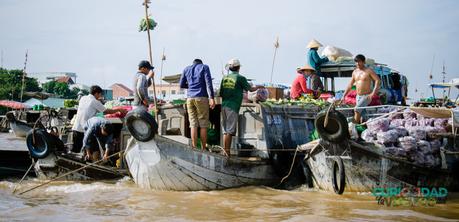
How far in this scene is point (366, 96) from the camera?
8406 mm

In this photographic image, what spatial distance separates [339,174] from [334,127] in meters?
0.72

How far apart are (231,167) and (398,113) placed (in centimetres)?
310

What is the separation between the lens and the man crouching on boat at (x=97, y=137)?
9164mm

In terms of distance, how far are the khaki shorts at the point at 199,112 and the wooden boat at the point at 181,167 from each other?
0.67 metres

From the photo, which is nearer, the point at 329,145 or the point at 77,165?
the point at 329,145

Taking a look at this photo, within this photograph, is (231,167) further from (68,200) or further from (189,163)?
(68,200)

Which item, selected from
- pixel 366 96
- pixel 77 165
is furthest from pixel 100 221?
pixel 366 96

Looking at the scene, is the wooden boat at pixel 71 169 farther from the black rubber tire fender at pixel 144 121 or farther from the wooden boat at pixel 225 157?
the black rubber tire fender at pixel 144 121

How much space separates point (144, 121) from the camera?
7262 millimetres

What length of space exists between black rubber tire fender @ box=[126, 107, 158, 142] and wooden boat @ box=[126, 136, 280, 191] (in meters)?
0.12

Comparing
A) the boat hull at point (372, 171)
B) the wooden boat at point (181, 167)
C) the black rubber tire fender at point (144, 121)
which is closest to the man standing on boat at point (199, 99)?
the wooden boat at point (181, 167)

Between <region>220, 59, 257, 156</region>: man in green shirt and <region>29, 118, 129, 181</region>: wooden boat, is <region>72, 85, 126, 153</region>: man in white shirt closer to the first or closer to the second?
<region>29, 118, 129, 181</region>: wooden boat

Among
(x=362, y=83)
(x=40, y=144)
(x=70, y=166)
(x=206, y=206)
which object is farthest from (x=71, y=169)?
(x=362, y=83)

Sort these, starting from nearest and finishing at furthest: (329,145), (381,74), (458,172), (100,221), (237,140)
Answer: (100,221) → (329,145) → (458,172) → (237,140) → (381,74)
